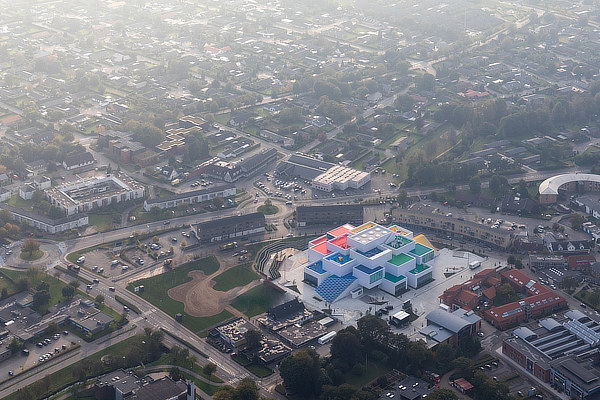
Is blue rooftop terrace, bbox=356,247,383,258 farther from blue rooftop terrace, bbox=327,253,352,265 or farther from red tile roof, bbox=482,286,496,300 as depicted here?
red tile roof, bbox=482,286,496,300

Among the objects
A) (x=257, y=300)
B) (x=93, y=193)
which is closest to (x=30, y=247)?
(x=93, y=193)

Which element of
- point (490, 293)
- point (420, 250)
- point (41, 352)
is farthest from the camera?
point (420, 250)

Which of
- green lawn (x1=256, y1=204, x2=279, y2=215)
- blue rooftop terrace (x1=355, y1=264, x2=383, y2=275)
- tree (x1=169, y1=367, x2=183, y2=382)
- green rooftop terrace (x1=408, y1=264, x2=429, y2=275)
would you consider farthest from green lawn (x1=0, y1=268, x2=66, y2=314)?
green rooftop terrace (x1=408, y1=264, x2=429, y2=275)

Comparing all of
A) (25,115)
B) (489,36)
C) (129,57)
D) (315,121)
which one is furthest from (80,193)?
(489,36)

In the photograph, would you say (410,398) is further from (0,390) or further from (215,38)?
(215,38)

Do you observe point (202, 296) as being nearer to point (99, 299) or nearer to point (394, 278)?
point (99, 299)
